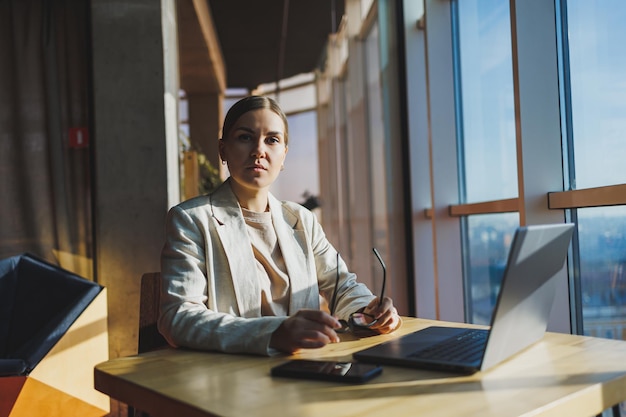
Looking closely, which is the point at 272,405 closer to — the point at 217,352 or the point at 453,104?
the point at 217,352

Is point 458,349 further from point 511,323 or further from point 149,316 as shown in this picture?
point 149,316

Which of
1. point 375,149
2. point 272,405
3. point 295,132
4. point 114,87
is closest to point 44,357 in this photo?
point 114,87

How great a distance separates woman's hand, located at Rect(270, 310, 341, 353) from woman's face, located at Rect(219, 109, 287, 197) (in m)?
0.56

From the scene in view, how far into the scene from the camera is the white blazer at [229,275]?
1.32 meters

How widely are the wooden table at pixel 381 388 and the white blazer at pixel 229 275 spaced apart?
0.25 feet

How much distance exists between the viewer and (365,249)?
5902 millimetres

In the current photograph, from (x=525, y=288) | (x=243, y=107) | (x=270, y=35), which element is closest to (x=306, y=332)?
(x=525, y=288)

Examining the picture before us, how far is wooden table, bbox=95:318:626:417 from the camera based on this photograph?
34.1 inches

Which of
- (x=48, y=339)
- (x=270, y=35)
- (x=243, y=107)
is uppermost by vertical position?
(x=270, y=35)

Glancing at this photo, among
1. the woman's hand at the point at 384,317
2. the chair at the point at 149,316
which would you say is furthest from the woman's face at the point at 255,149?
the woman's hand at the point at 384,317

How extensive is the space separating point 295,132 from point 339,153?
278cm

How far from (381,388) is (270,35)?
7467 mm

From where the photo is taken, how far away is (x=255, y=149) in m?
1.70

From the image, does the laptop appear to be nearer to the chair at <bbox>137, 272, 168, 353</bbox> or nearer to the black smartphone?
the black smartphone
